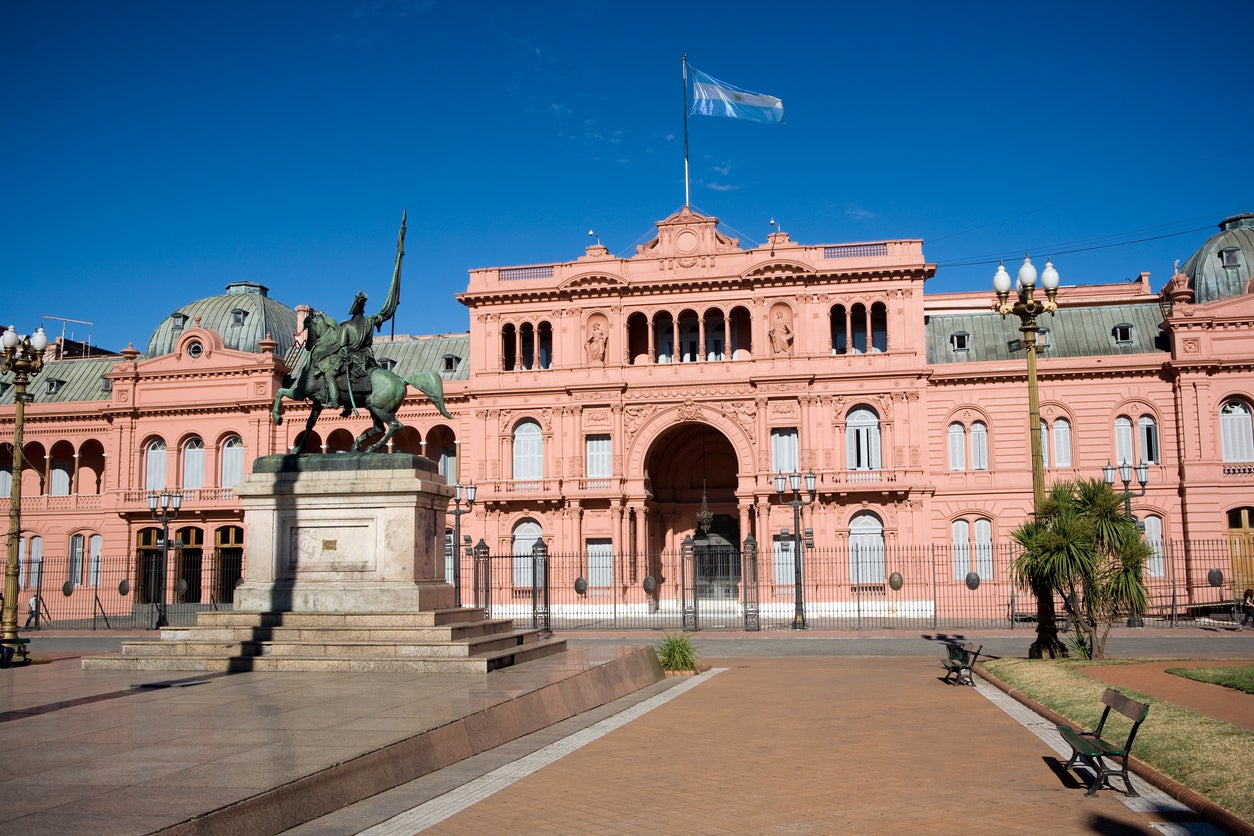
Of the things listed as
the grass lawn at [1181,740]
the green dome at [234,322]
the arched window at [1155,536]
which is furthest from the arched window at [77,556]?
the grass lawn at [1181,740]

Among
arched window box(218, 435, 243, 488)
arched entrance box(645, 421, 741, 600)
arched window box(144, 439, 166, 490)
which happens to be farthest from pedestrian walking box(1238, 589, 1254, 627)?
arched window box(144, 439, 166, 490)

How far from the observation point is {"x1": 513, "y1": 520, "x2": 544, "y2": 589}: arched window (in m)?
47.1

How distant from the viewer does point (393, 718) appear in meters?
11.2

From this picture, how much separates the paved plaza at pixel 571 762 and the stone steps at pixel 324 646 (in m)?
0.44

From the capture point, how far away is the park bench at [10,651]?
61.0 ft

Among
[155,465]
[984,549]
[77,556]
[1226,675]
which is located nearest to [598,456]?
[984,549]

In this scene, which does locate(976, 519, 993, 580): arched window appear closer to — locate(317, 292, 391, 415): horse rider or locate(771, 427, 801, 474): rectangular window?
locate(771, 427, 801, 474): rectangular window

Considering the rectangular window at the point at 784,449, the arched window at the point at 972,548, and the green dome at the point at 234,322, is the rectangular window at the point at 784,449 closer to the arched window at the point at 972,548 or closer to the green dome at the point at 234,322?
the arched window at the point at 972,548

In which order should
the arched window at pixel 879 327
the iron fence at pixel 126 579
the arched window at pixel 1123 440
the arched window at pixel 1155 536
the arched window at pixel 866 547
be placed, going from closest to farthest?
the arched window at pixel 866 547 → the arched window at pixel 1155 536 → the arched window at pixel 1123 440 → the arched window at pixel 879 327 → the iron fence at pixel 126 579

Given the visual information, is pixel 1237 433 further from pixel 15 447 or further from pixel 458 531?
pixel 15 447

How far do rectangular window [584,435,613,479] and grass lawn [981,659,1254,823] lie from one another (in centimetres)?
3205

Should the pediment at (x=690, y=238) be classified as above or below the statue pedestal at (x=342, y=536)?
above

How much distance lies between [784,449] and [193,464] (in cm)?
2884

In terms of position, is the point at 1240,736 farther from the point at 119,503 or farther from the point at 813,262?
the point at 119,503
